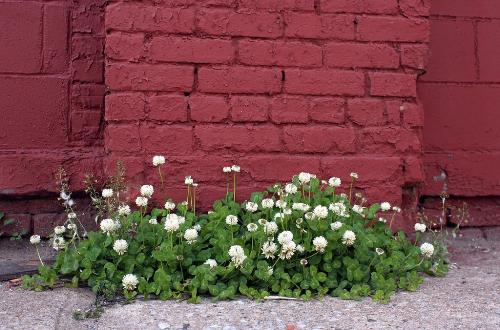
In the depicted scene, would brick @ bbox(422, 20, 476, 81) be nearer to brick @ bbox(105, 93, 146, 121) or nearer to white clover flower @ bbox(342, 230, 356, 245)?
white clover flower @ bbox(342, 230, 356, 245)

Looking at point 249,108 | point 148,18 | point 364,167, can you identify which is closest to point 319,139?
point 364,167

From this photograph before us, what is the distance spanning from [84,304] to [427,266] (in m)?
1.37

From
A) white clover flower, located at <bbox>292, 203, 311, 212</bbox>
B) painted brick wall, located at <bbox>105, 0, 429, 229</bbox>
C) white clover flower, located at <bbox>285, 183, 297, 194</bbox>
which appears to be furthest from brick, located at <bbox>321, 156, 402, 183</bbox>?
white clover flower, located at <bbox>292, 203, 311, 212</bbox>

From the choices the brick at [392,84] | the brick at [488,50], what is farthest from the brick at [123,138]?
the brick at [488,50]

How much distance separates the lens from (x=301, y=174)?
2600 mm

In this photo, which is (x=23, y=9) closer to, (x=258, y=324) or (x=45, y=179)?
(x=45, y=179)

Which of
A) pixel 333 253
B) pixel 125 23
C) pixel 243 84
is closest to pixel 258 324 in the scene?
pixel 333 253

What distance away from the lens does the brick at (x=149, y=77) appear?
265 centimetres

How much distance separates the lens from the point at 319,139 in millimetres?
2785

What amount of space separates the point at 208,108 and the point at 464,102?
4.77 ft

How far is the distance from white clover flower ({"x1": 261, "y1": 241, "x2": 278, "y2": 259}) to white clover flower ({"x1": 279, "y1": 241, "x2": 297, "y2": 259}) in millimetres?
29

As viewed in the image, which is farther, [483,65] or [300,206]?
[483,65]

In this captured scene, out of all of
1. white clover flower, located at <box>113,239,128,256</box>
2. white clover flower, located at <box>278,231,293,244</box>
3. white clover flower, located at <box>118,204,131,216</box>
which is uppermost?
white clover flower, located at <box>118,204,131,216</box>

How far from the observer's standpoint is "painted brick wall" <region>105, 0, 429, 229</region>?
8.73 ft
